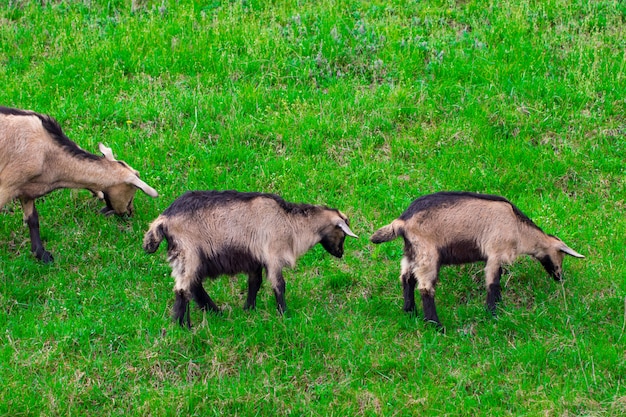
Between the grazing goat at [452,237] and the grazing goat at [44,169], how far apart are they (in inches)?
116

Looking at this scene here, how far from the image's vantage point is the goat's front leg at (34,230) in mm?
9648

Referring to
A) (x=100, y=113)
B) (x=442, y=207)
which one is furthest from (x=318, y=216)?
(x=100, y=113)

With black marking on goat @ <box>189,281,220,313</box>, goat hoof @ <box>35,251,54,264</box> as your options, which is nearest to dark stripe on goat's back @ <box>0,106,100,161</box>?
goat hoof @ <box>35,251,54,264</box>

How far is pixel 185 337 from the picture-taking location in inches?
320

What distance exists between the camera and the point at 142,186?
9.77m

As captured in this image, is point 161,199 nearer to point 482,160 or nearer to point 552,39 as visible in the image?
point 482,160

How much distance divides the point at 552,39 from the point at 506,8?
0.92 metres

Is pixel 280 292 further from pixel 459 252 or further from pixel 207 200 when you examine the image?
pixel 459 252

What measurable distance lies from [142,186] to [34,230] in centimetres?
125

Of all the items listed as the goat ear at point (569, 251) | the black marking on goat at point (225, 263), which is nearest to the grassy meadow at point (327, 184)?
the goat ear at point (569, 251)

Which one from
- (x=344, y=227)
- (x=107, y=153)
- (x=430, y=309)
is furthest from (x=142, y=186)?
(x=430, y=309)

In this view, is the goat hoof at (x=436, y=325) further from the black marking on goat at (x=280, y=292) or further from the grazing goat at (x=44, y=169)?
the grazing goat at (x=44, y=169)

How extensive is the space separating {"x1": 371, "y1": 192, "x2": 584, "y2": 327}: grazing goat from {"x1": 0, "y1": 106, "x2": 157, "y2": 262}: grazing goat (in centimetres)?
294

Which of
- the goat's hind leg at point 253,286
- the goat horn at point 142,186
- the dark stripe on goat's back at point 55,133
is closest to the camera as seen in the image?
the goat's hind leg at point 253,286
